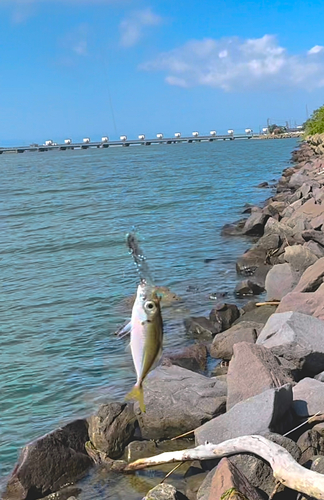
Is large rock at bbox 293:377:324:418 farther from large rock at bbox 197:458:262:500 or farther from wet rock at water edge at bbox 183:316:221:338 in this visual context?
wet rock at water edge at bbox 183:316:221:338

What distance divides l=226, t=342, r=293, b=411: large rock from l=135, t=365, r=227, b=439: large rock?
24cm

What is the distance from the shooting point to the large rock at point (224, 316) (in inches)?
418

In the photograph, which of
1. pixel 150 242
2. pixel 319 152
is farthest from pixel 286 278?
pixel 319 152

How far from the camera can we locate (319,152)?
46312 mm

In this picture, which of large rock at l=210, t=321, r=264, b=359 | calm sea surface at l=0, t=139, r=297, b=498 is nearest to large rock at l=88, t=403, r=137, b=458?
calm sea surface at l=0, t=139, r=297, b=498

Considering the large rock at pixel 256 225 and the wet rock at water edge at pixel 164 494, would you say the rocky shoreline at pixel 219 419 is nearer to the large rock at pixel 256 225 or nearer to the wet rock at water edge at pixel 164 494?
the wet rock at water edge at pixel 164 494

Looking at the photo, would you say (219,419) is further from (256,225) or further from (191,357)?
(256,225)

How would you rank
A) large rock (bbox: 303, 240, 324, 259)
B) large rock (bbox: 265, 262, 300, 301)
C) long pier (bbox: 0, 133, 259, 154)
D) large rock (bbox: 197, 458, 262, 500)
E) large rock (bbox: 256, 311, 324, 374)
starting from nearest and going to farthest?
large rock (bbox: 197, 458, 262, 500), large rock (bbox: 256, 311, 324, 374), large rock (bbox: 265, 262, 300, 301), large rock (bbox: 303, 240, 324, 259), long pier (bbox: 0, 133, 259, 154)

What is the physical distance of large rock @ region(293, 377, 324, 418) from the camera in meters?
6.14

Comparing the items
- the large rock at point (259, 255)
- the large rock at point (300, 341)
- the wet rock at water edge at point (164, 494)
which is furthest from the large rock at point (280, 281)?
the wet rock at water edge at point (164, 494)

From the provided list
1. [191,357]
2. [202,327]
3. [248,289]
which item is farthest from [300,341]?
[248,289]

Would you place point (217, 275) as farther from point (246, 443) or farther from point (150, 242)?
point (246, 443)

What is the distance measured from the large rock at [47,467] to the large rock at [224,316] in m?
4.42

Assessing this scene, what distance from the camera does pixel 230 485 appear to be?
15.3 feet
